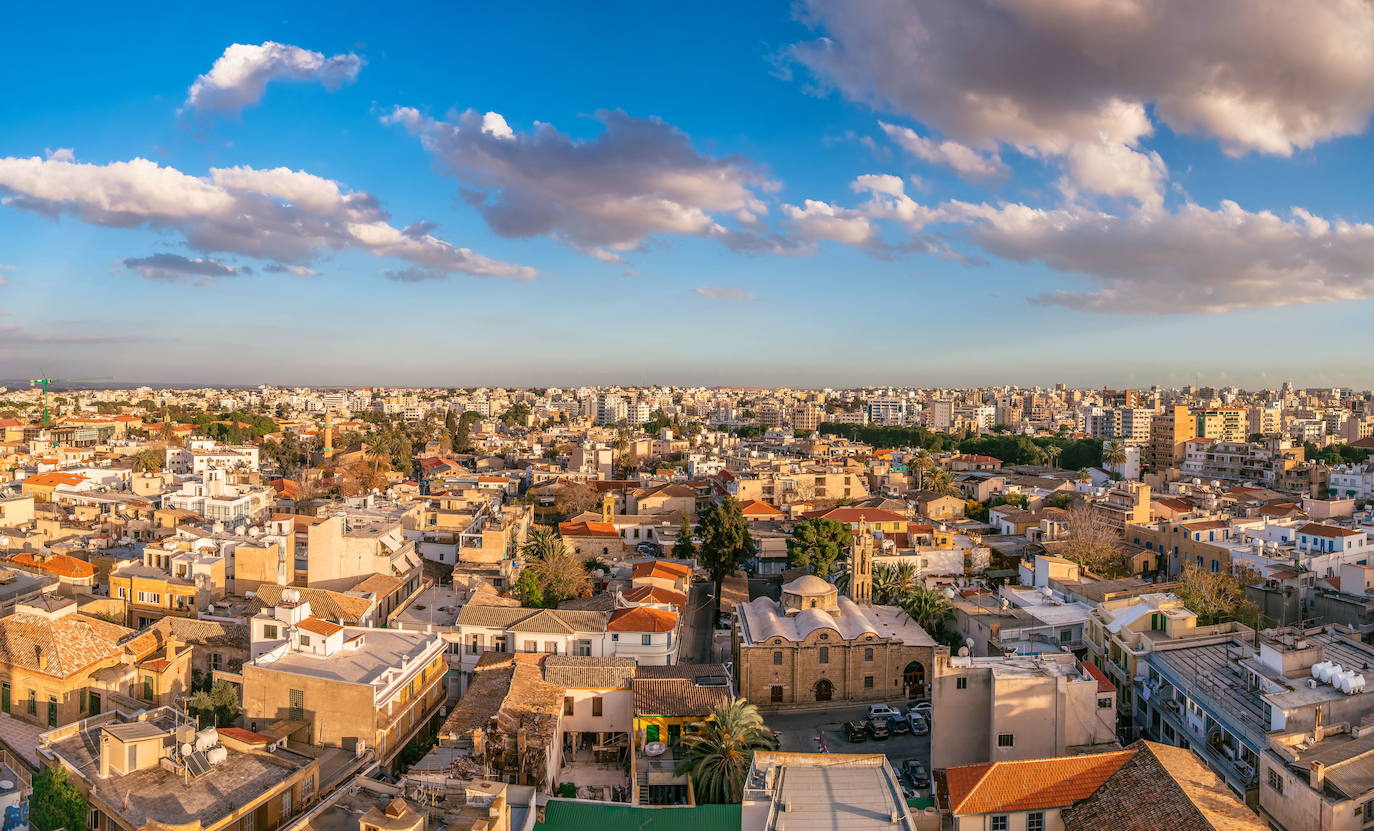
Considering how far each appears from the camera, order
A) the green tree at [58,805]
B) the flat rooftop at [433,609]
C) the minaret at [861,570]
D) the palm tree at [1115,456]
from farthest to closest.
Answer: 1. the palm tree at [1115,456]
2. the minaret at [861,570]
3. the flat rooftop at [433,609]
4. the green tree at [58,805]

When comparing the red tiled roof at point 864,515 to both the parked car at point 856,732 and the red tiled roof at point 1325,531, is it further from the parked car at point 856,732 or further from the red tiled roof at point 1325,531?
the parked car at point 856,732

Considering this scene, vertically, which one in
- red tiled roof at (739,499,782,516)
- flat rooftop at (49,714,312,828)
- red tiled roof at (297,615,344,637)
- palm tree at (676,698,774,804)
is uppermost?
red tiled roof at (297,615,344,637)

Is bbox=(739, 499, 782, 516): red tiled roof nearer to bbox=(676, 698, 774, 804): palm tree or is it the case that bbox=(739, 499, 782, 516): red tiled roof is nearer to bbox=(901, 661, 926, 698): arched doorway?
bbox=(901, 661, 926, 698): arched doorway

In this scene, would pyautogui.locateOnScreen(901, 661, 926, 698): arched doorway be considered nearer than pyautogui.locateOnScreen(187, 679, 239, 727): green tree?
No

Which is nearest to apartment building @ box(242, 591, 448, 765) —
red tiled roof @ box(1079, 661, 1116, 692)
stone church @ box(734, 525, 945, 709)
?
stone church @ box(734, 525, 945, 709)

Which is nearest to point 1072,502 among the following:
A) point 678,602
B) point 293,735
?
point 678,602

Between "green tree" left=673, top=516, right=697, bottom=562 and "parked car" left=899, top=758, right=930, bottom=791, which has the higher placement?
"green tree" left=673, top=516, right=697, bottom=562

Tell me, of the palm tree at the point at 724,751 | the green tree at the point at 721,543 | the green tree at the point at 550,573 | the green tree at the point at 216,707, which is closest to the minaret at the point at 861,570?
the green tree at the point at 721,543
